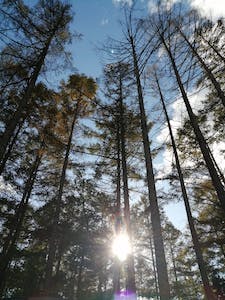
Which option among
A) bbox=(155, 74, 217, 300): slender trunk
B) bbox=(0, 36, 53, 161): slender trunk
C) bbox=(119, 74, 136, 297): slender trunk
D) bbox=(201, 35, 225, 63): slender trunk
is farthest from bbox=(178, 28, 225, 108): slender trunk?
bbox=(0, 36, 53, 161): slender trunk

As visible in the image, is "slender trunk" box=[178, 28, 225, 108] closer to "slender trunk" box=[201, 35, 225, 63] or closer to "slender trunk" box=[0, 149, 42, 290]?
"slender trunk" box=[201, 35, 225, 63]

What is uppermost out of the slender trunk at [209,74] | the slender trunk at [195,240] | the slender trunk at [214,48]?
the slender trunk at [214,48]

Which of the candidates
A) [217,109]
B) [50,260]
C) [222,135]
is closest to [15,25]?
[50,260]

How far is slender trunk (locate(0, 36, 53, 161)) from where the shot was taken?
18.9 feet

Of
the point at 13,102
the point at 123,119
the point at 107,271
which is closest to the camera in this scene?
the point at 13,102

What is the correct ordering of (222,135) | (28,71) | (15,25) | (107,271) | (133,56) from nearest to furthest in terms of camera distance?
1. (15,25)
2. (28,71)
3. (133,56)
4. (222,135)
5. (107,271)

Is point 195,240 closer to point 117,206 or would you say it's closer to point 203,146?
point 117,206

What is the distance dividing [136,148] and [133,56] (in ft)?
14.6

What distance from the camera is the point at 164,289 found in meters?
4.84

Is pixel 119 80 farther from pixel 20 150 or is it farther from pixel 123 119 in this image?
pixel 20 150

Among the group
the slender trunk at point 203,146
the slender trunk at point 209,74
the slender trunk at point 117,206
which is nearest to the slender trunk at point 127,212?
the slender trunk at point 117,206

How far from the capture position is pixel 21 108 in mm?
6523

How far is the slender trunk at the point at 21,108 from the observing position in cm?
576

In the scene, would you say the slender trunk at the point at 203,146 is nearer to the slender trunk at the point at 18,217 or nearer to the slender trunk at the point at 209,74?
the slender trunk at the point at 209,74
